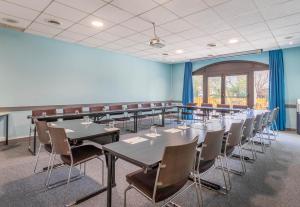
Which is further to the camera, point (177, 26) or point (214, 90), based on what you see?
point (214, 90)

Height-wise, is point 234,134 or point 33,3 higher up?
point 33,3

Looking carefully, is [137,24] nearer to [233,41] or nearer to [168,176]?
[233,41]

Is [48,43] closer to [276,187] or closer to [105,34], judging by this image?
[105,34]

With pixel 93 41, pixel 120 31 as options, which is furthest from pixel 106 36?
pixel 93 41

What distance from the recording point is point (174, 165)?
4.77 ft

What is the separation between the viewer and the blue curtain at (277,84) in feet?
19.8

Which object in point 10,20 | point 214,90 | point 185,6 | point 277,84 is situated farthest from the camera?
point 214,90

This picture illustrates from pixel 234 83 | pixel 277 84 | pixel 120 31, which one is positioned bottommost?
pixel 277 84

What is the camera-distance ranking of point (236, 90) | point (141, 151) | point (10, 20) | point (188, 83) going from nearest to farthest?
point (141, 151), point (10, 20), point (236, 90), point (188, 83)

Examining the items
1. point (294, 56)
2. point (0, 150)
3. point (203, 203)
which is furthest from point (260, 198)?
point (294, 56)

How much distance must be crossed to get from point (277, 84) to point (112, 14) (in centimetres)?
585

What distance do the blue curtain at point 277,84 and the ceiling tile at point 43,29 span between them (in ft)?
22.1

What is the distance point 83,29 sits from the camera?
426cm

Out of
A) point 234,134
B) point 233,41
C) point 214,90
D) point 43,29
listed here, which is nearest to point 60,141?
point 234,134
